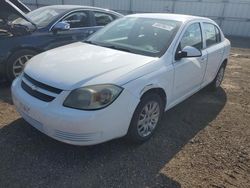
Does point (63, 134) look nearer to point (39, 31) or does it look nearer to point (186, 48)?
point (186, 48)

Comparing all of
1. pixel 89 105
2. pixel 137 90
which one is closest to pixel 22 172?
pixel 89 105

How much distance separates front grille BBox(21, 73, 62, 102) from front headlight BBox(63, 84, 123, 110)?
6.7 inches

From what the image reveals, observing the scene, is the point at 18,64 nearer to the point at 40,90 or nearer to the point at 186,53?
the point at 40,90

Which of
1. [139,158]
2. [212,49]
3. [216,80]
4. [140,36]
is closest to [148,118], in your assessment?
[139,158]

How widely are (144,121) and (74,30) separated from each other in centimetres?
330

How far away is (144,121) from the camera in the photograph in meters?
3.41

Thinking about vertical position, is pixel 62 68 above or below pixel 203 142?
above

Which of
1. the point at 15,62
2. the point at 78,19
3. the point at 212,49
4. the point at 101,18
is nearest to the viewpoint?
the point at 212,49

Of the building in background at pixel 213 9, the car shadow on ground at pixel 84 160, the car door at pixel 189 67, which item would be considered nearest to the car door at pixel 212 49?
the car door at pixel 189 67

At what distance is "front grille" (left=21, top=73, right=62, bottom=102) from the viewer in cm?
285

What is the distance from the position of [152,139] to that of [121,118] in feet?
2.86

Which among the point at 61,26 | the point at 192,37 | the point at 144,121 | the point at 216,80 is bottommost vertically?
the point at 216,80

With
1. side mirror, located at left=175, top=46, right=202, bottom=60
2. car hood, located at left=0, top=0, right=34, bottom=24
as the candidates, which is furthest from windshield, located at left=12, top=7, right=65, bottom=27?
side mirror, located at left=175, top=46, right=202, bottom=60

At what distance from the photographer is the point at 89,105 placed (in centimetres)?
275
